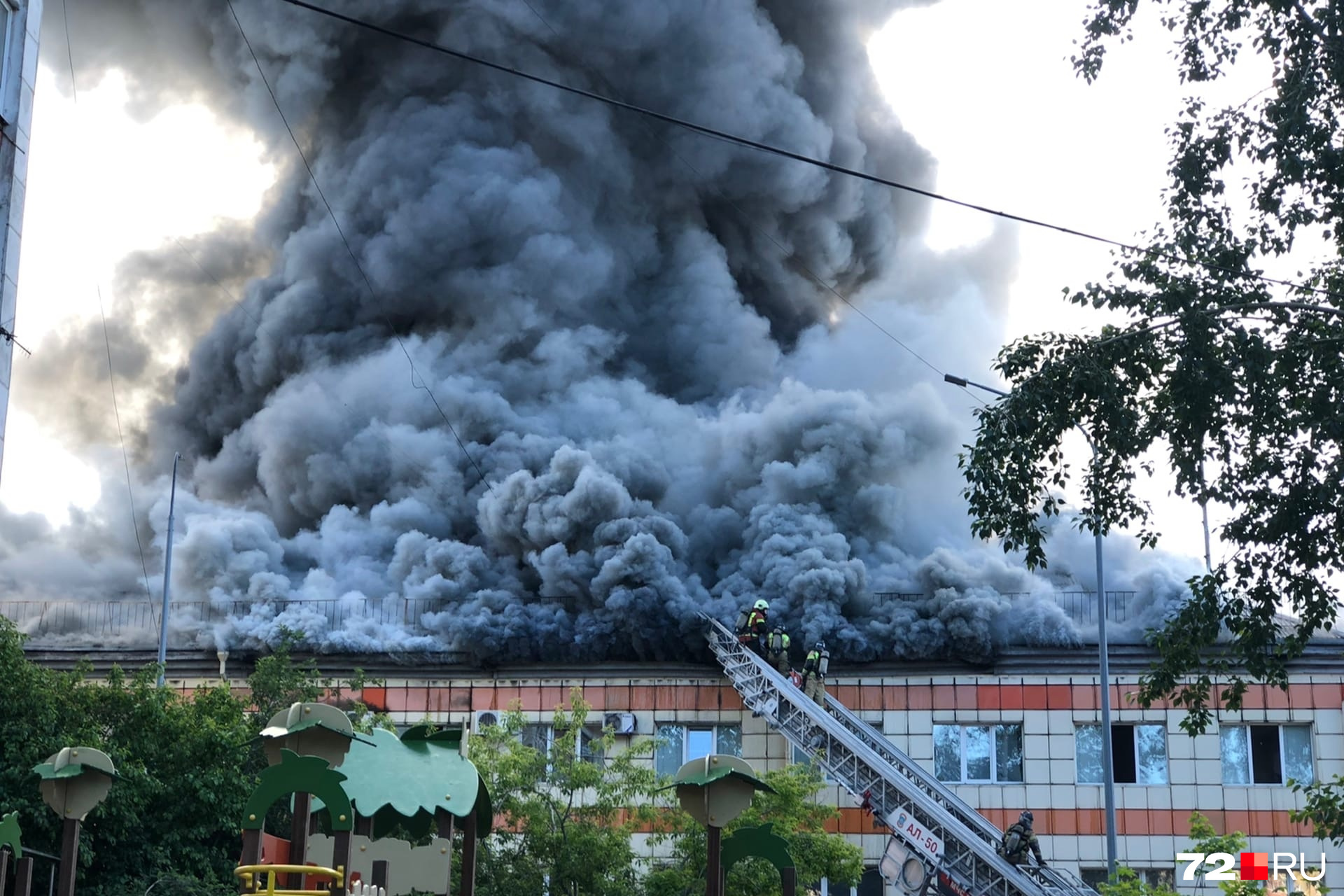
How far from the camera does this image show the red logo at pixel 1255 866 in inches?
1314

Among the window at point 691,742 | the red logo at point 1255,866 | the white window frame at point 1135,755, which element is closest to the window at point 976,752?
the white window frame at point 1135,755

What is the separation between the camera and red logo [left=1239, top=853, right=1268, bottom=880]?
33.4 meters

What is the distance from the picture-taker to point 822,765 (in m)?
32.4

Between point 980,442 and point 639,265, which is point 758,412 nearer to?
point 639,265

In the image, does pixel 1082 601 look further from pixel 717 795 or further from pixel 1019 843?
pixel 717 795

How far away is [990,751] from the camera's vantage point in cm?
3759

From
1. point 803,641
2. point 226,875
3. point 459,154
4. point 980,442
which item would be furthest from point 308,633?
point 980,442

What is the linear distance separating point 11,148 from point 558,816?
13.9 metres

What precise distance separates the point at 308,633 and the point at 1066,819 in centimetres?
2138

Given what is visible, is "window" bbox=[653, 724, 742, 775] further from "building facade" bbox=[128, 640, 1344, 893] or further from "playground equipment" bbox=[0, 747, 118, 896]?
"playground equipment" bbox=[0, 747, 118, 896]

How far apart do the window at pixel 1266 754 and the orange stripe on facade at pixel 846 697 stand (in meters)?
0.63

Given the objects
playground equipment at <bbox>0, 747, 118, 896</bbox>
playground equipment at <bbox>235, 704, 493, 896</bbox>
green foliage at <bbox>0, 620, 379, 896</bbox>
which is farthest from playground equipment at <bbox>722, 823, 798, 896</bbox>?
green foliage at <bbox>0, 620, 379, 896</bbox>

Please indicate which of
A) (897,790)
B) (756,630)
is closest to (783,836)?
→ (897,790)

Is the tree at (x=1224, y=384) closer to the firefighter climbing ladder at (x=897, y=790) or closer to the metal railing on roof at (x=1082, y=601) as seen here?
the firefighter climbing ladder at (x=897, y=790)
